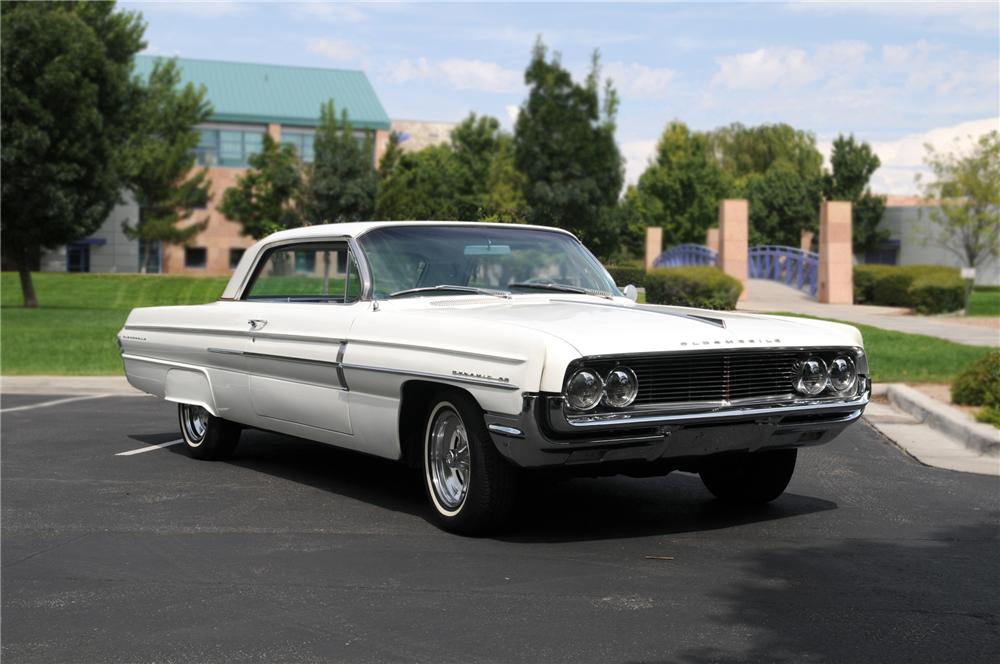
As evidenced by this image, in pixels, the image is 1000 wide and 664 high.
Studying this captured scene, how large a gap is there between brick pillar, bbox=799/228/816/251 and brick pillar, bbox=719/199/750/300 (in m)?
17.4

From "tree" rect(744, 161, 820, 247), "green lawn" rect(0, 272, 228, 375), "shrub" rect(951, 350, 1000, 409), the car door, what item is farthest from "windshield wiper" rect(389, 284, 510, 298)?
"tree" rect(744, 161, 820, 247)

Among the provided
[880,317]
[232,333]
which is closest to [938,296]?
[880,317]

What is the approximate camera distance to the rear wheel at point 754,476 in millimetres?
7402

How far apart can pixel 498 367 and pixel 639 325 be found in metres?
0.75

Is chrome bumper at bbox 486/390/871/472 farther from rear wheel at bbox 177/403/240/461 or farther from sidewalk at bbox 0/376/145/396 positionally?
sidewalk at bbox 0/376/145/396

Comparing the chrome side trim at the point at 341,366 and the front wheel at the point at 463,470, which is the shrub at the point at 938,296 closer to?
the chrome side trim at the point at 341,366

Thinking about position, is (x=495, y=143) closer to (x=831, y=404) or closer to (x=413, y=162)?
(x=413, y=162)

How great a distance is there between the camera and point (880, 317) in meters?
29.0

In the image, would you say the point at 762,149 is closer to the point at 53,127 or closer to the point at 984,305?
the point at 984,305

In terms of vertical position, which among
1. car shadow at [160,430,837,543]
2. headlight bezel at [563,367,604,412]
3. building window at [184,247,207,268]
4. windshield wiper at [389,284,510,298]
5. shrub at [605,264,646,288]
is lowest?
car shadow at [160,430,837,543]

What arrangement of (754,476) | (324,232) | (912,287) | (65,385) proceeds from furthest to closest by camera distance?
(912,287) → (65,385) → (324,232) → (754,476)

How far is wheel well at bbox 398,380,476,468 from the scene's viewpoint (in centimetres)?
683

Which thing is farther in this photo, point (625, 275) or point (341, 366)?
point (625, 275)

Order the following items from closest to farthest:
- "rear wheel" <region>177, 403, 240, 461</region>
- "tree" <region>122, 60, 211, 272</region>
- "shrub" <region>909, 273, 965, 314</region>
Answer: "rear wheel" <region>177, 403, 240, 461</region> < "shrub" <region>909, 273, 965, 314</region> < "tree" <region>122, 60, 211, 272</region>
